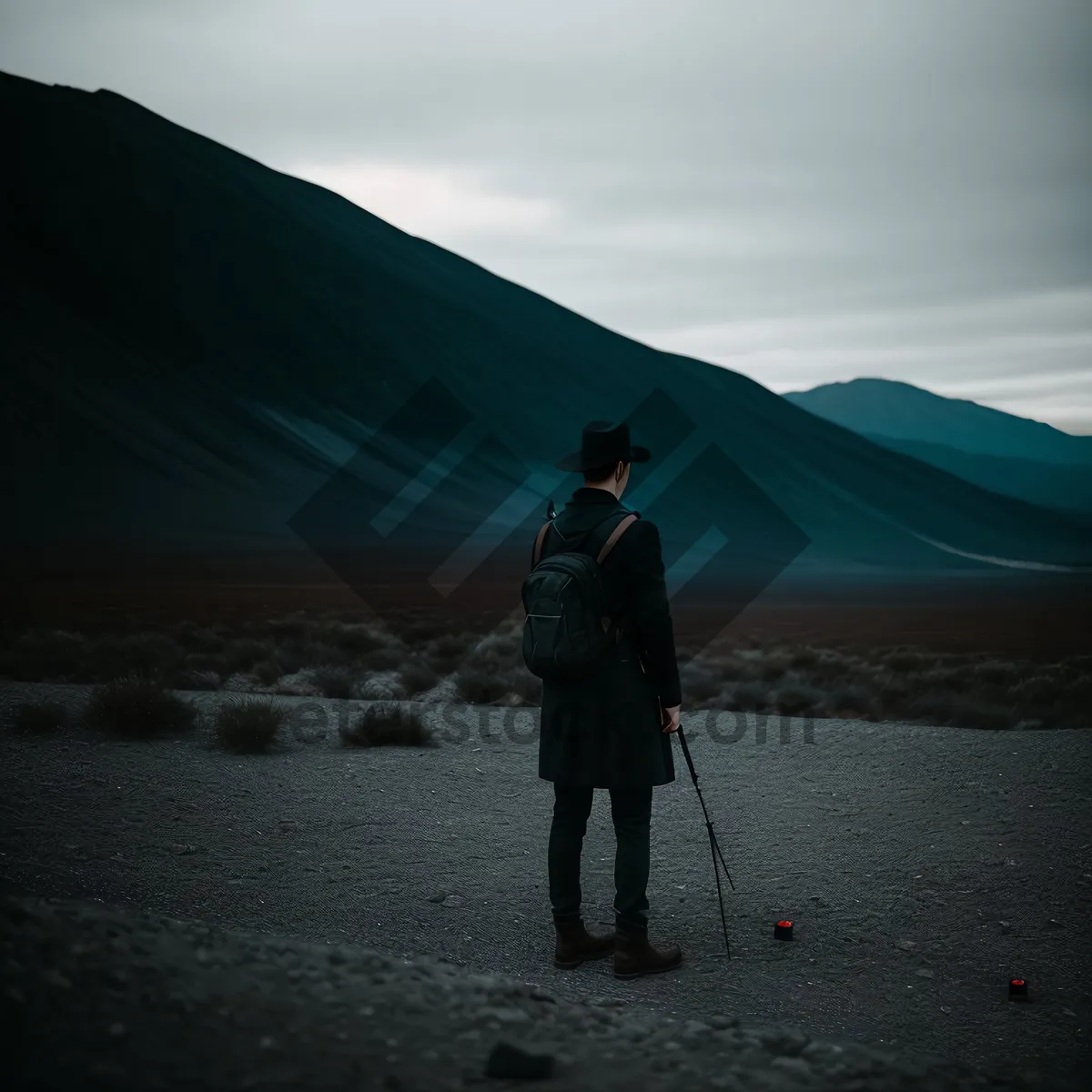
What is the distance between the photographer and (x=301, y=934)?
4934 mm

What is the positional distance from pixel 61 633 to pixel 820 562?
12576 cm

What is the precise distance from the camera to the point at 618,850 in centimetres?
434

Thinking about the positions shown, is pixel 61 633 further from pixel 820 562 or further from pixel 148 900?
pixel 820 562

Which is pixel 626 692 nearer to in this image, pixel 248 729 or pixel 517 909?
pixel 517 909

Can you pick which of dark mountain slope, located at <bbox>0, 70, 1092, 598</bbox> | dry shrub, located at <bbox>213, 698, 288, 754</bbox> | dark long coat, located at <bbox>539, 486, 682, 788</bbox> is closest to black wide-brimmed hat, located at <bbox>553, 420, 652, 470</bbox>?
dark long coat, located at <bbox>539, 486, 682, 788</bbox>

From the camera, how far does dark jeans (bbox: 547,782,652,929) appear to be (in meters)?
4.39

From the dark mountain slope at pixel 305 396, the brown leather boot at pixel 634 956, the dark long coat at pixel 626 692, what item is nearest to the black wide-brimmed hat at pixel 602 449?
the dark long coat at pixel 626 692

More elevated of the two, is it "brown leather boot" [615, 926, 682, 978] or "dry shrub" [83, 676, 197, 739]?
"dry shrub" [83, 676, 197, 739]

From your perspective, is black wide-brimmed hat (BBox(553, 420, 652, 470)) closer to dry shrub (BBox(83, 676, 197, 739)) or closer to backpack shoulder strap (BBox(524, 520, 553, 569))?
backpack shoulder strap (BBox(524, 520, 553, 569))

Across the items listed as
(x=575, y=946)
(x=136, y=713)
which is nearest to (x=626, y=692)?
(x=575, y=946)

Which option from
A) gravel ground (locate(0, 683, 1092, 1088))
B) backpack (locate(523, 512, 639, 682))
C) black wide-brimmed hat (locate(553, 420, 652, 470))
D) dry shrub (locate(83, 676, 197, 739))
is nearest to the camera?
gravel ground (locate(0, 683, 1092, 1088))

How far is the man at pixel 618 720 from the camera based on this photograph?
14.1 feet

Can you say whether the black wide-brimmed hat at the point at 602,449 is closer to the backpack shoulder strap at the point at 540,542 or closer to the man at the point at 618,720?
the man at the point at 618,720

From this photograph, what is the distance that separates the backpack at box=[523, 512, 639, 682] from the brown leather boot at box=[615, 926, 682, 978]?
1.13 metres
